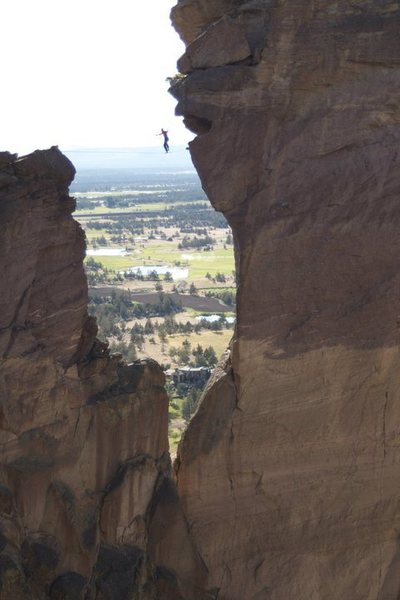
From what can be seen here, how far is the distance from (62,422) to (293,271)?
504 centimetres

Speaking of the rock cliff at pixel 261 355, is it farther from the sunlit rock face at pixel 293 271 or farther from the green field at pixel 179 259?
the green field at pixel 179 259

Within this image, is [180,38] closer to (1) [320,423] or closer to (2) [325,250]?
(2) [325,250]

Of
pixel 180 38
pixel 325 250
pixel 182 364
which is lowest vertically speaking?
pixel 182 364

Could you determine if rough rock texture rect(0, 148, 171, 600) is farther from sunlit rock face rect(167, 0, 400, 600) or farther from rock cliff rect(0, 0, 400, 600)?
sunlit rock face rect(167, 0, 400, 600)

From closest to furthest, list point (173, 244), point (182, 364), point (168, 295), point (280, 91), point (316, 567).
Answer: point (280, 91) → point (316, 567) → point (182, 364) → point (168, 295) → point (173, 244)

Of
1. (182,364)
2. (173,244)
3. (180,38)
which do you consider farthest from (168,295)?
(180,38)

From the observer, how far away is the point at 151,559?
21219 mm

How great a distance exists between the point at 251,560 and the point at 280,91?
29.1ft

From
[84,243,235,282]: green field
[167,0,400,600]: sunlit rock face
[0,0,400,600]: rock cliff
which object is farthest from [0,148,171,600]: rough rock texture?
[84,243,235,282]: green field

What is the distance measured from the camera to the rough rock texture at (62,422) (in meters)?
18.9

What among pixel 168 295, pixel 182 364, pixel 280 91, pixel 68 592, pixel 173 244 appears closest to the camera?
pixel 68 592

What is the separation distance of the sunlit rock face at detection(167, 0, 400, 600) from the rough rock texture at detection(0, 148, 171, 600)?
4.38 feet

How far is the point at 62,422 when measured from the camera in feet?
64.4

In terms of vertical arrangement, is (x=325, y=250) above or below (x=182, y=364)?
above
